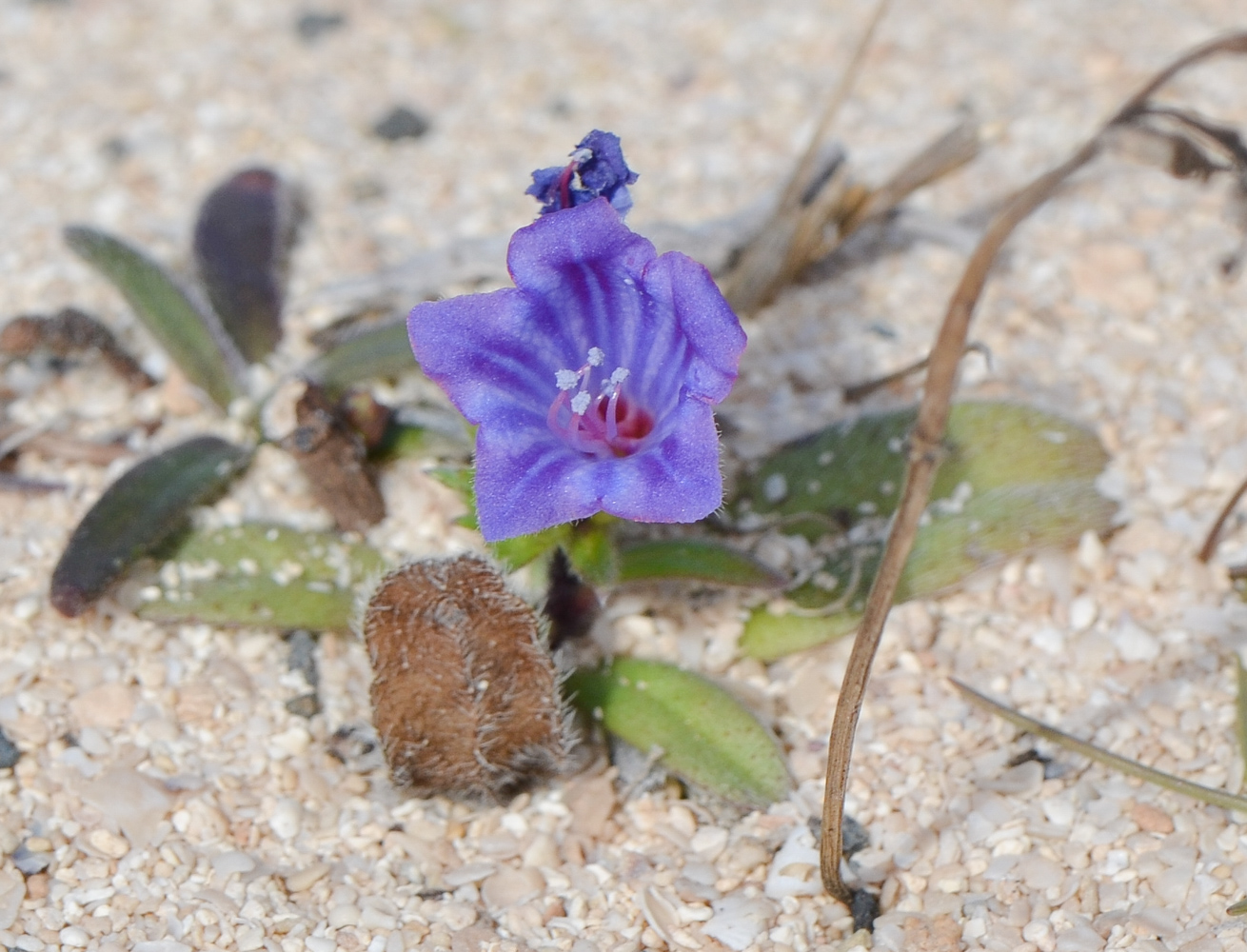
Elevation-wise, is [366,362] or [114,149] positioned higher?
[366,362]

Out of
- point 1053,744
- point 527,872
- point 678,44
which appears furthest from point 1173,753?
point 678,44

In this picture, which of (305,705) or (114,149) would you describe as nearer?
(305,705)

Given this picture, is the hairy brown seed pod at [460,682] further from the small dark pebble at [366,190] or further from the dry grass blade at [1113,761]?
the small dark pebble at [366,190]

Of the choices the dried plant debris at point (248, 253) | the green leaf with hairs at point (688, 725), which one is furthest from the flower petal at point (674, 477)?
the dried plant debris at point (248, 253)

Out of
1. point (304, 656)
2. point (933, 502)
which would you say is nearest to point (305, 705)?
point (304, 656)

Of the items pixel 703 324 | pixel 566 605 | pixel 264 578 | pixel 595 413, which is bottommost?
pixel 264 578

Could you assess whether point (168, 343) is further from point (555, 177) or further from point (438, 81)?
point (438, 81)

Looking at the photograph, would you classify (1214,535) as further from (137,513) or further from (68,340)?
→ (68,340)
